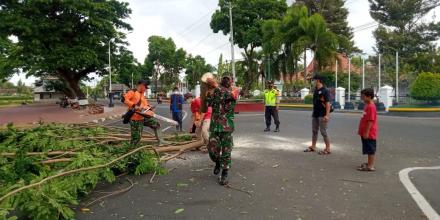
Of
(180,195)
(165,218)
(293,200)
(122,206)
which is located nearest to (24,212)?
(122,206)

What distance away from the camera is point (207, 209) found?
16.0 feet

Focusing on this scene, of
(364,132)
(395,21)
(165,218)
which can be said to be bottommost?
(165,218)

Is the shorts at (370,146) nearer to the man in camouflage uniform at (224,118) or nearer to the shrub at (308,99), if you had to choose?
the man in camouflage uniform at (224,118)

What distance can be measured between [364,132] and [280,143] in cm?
368

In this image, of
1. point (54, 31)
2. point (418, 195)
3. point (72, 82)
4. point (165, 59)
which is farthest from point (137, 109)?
point (165, 59)

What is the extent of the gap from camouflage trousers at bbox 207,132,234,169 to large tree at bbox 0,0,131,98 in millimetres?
27462

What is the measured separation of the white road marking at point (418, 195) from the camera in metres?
4.61

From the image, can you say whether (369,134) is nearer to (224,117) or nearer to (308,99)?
(224,117)

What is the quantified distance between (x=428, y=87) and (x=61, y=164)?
21869 mm

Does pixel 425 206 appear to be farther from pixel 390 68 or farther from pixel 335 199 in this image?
pixel 390 68

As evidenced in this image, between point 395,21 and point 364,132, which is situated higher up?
point 395,21

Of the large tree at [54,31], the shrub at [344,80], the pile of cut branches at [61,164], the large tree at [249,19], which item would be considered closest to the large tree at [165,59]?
the large tree at [249,19]

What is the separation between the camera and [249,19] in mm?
47656

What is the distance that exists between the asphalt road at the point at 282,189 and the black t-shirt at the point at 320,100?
89 centimetres
